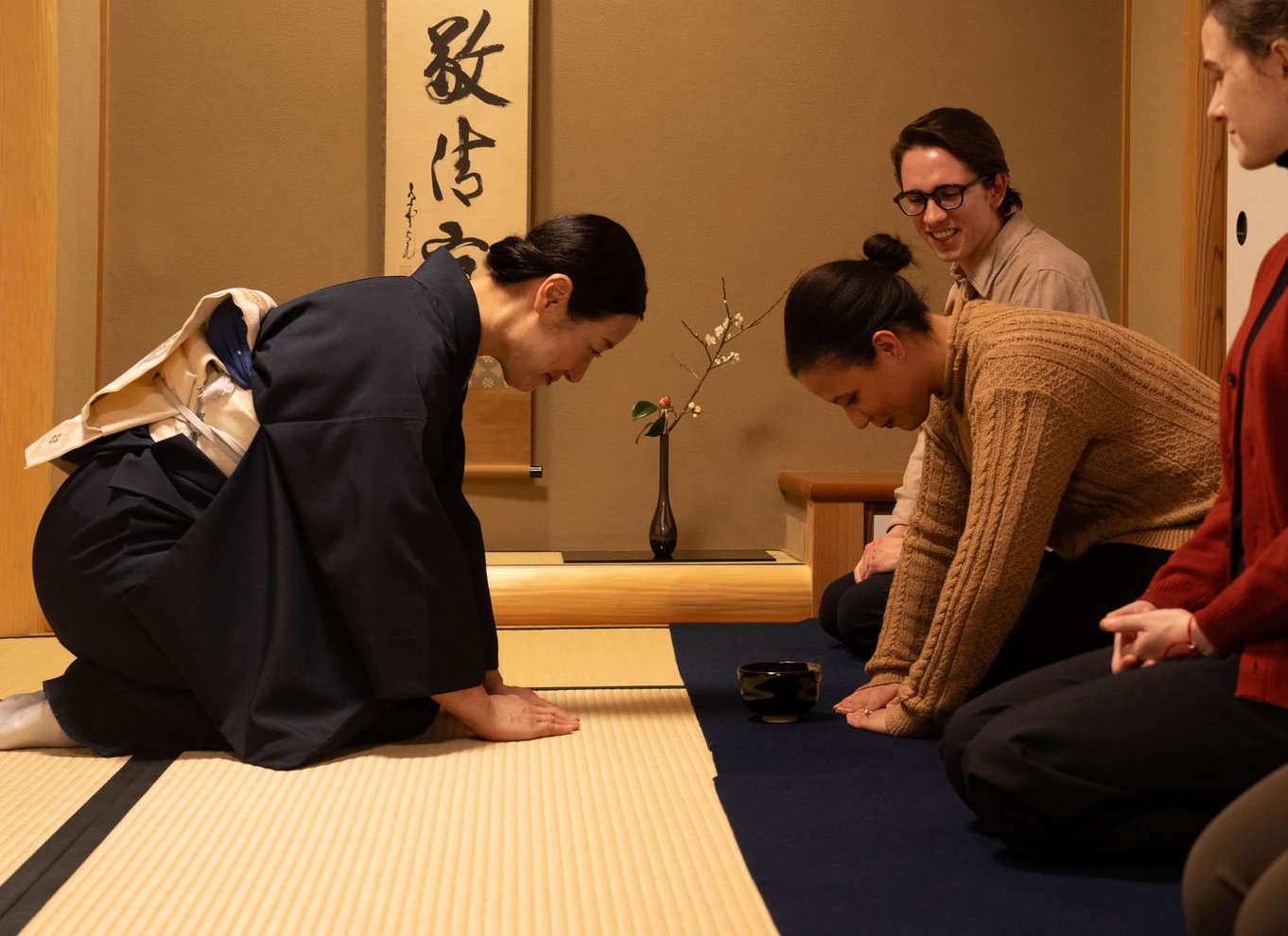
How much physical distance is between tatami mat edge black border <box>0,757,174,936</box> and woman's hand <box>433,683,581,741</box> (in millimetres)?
499

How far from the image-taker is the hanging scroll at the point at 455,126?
14.7ft

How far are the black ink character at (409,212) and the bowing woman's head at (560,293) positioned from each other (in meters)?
2.03

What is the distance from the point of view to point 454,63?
177 inches

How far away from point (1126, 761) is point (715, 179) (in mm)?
3314

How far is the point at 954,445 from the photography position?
2.46m

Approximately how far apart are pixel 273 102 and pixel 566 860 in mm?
3486

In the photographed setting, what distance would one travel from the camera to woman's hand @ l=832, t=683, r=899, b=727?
2553 mm

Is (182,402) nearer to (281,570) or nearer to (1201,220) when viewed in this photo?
(281,570)

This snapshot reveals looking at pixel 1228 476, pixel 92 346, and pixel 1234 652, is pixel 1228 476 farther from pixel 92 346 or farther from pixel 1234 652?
pixel 92 346

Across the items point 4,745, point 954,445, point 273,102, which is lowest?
point 4,745

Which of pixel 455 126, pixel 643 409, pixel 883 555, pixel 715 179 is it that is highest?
pixel 455 126

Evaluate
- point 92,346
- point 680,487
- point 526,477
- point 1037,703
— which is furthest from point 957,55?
point 1037,703

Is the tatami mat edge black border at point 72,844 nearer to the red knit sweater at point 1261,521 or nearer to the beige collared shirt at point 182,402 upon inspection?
the beige collared shirt at point 182,402

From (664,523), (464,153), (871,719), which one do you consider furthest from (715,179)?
(871,719)
